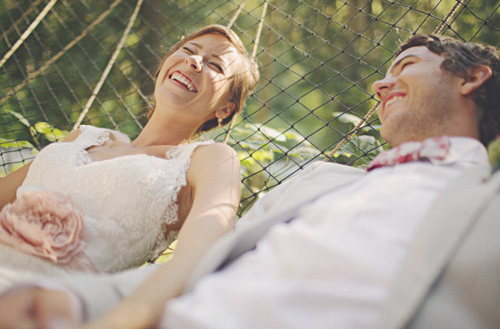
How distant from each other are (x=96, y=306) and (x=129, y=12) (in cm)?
267

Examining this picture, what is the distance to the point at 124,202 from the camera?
2.94 ft

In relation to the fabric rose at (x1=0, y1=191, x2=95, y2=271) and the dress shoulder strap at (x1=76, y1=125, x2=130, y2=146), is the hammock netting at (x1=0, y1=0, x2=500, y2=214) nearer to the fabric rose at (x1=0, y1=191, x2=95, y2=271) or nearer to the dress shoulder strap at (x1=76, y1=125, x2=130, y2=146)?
the dress shoulder strap at (x1=76, y1=125, x2=130, y2=146)

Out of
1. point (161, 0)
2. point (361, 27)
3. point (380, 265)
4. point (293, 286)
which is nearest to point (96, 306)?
point (293, 286)

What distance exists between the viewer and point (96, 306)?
1.71 feet

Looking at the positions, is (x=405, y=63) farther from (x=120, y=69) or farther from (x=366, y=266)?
(x=120, y=69)

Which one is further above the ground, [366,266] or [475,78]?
[475,78]

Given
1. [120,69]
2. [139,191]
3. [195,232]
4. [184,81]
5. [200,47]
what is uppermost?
[200,47]

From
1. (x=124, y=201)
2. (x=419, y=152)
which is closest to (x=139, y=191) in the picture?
(x=124, y=201)

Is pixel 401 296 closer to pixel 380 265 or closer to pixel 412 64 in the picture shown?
pixel 380 265

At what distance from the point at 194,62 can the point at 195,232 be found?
666mm

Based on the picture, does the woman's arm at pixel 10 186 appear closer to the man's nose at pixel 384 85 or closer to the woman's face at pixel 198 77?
the woman's face at pixel 198 77

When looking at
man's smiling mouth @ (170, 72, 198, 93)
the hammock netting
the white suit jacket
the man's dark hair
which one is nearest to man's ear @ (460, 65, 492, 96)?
the man's dark hair

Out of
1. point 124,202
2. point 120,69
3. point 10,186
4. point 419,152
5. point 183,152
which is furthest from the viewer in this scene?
point 120,69

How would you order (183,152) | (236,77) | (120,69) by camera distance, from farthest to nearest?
(120,69) < (236,77) < (183,152)
